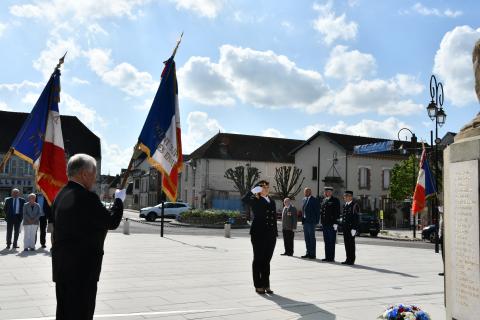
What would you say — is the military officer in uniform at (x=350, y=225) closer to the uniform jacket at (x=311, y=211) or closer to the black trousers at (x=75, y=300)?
the uniform jacket at (x=311, y=211)

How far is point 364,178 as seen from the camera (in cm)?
5662

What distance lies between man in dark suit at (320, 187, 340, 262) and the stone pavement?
0.67 m

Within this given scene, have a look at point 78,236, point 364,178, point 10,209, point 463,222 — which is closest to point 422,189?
point 463,222

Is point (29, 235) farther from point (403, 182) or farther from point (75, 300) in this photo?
point (403, 182)

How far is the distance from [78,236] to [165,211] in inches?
1639

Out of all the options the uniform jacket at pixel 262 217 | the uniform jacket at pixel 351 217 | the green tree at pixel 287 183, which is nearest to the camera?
the uniform jacket at pixel 262 217

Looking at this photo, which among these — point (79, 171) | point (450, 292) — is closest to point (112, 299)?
point (79, 171)

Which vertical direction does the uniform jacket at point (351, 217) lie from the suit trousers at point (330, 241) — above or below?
above

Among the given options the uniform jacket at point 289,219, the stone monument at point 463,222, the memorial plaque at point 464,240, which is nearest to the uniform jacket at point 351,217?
the uniform jacket at point 289,219

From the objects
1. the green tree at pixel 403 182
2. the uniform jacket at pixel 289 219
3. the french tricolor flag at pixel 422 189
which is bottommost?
the uniform jacket at pixel 289 219

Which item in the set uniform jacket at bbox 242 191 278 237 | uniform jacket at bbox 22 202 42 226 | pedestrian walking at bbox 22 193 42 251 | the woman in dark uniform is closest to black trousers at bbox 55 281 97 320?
the woman in dark uniform

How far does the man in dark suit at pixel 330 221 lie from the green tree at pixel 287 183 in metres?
40.2

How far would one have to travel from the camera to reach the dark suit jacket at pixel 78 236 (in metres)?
4.34

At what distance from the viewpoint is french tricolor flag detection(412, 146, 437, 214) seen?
16.9m
